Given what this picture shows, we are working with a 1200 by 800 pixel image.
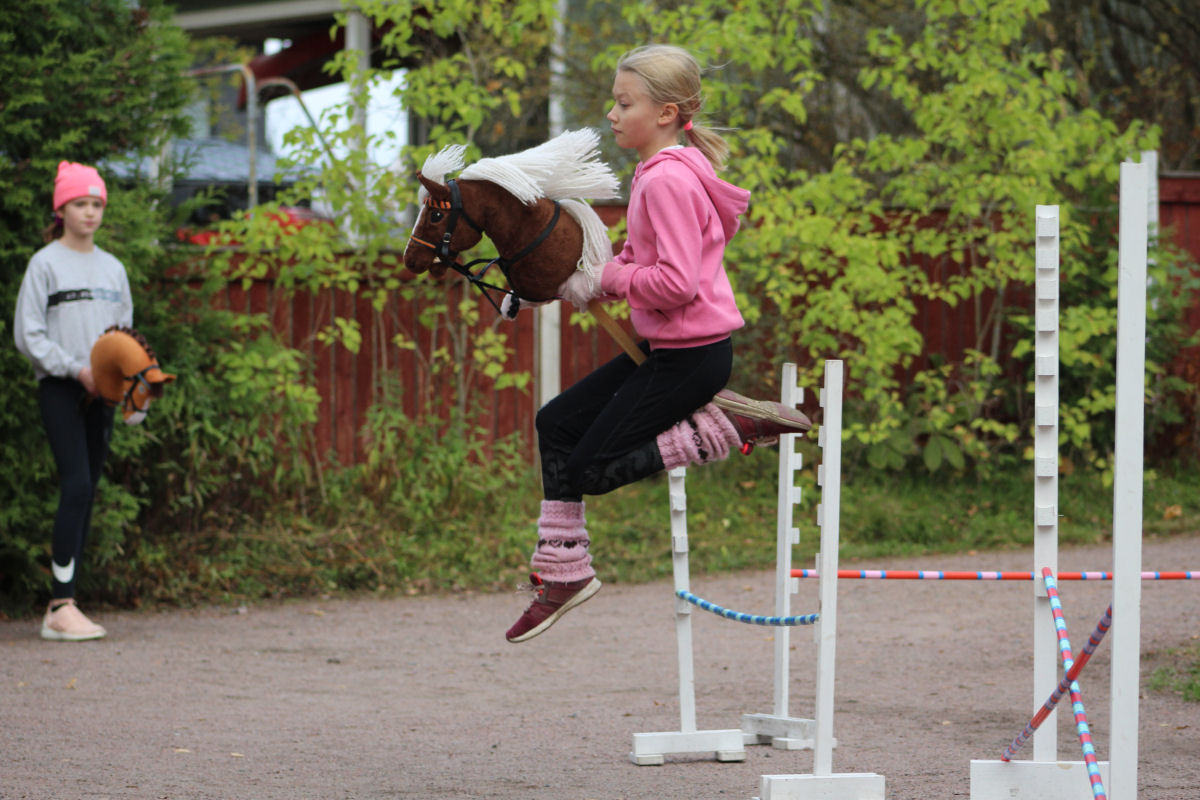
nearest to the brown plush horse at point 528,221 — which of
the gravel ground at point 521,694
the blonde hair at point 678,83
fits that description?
the blonde hair at point 678,83

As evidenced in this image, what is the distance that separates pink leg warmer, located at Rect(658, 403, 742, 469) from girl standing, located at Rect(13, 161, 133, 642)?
3467mm

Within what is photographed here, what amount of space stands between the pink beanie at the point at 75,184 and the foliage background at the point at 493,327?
1.78ft

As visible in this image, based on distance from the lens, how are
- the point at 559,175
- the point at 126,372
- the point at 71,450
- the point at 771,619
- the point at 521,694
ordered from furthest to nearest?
the point at 71,450
the point at 126,372
the point at 521,694
the point at 771,619
the point at 559,175

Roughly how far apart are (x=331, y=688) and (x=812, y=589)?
11.4 ft

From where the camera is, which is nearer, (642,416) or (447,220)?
(447,220)

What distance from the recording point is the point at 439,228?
3.67m

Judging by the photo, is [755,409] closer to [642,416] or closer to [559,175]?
[642,416]

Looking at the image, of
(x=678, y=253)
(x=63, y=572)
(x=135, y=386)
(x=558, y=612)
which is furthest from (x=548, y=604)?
(x=63, y=572)

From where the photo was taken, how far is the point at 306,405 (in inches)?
321

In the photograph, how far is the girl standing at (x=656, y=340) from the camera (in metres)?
3.69

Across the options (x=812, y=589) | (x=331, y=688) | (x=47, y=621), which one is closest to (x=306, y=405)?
(x=47, y=621)

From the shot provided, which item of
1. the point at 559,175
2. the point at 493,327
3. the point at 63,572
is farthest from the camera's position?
the point at 493,327

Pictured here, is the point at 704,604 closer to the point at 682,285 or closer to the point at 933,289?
the point at 682,285

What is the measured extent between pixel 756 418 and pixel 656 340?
0.39m
